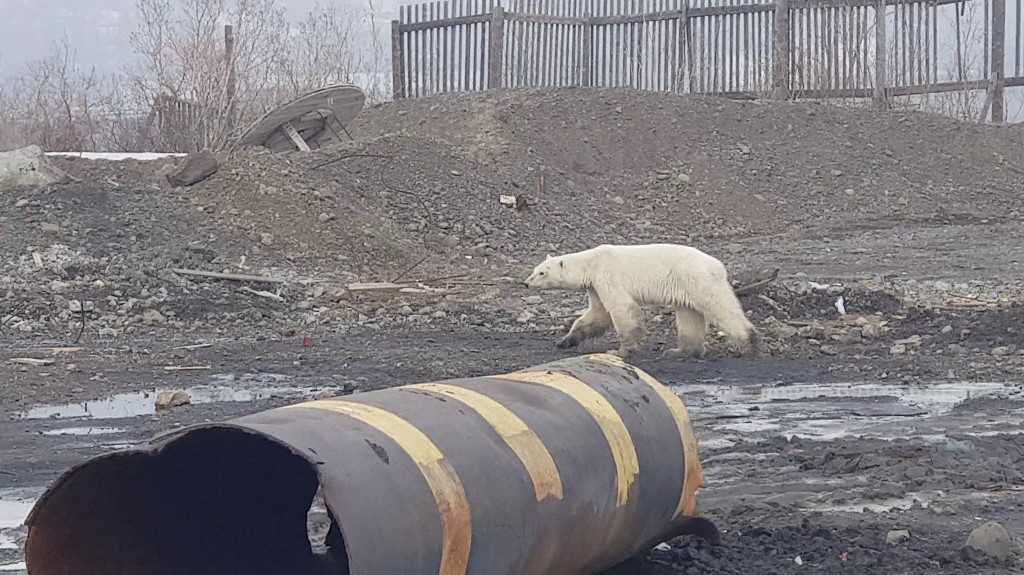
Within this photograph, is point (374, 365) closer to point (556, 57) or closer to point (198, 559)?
point (198, 559)

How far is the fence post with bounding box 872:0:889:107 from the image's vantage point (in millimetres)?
25312

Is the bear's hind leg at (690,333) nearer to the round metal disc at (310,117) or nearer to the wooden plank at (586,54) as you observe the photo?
the round metal disc at (310,117)

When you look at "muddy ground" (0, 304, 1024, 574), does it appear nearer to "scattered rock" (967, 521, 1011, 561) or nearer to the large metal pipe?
"scattered rock" (967, 521, 1011, 561)

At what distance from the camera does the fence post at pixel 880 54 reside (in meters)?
25.3

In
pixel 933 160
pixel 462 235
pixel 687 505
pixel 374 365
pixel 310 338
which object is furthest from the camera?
pixel 933 160

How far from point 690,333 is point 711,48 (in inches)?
585

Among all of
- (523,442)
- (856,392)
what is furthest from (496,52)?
(523,442)

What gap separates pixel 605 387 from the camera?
18.6ft

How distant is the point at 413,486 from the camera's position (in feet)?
14.2

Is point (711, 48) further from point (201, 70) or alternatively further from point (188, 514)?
point (188, 514)

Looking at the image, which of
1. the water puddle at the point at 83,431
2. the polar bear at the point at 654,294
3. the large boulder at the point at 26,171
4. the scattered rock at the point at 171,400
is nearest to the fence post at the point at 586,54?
the large boulder at the point at 26,171

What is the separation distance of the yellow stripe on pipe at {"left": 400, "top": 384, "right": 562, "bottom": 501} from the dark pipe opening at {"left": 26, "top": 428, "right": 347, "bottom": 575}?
2.15ft

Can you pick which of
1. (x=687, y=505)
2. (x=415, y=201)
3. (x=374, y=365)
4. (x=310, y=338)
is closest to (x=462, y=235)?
(x=415, y=201)

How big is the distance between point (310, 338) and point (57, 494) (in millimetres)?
Answer: 8410
